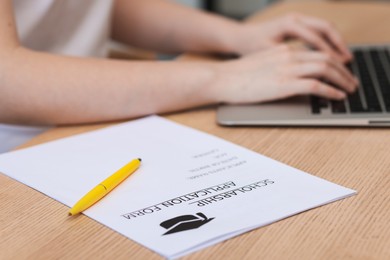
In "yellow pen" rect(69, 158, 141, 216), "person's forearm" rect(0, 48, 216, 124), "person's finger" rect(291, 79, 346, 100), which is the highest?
"person's forearm" rect(0, 48, 216, 124)

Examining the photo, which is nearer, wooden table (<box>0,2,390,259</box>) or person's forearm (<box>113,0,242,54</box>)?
wooden table (<box>0,2,390,259</box>)

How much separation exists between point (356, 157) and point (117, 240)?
34cm

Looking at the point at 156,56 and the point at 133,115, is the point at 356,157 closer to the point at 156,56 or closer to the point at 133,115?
the point at 133,115

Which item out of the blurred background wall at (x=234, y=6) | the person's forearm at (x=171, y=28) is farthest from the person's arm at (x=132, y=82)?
the blurred background wall at (x=234, y=6)

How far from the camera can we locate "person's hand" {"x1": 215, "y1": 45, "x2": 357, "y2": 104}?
3.05 feet

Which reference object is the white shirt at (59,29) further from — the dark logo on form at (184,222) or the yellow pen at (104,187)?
the dark logo on form at (184,222)

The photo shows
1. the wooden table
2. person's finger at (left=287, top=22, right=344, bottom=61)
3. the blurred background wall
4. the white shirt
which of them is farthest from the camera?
the blurred background wall

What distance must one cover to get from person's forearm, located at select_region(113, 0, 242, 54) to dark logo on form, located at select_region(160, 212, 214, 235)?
0.59 m

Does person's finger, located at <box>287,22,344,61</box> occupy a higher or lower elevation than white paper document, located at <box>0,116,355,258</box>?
higher

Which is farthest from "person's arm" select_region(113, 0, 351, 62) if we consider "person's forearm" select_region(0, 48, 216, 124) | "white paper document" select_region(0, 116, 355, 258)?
"white paper document" select_region(0, 116, 355, 258)

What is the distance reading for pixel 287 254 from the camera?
23.3 inches

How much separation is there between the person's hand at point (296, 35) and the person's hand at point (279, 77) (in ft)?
0.54

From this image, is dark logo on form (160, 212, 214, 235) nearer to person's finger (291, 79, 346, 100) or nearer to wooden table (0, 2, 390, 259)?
wooden table (0, 2, 390, 259)

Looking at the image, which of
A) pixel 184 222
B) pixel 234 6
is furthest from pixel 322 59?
pixel 234 6
